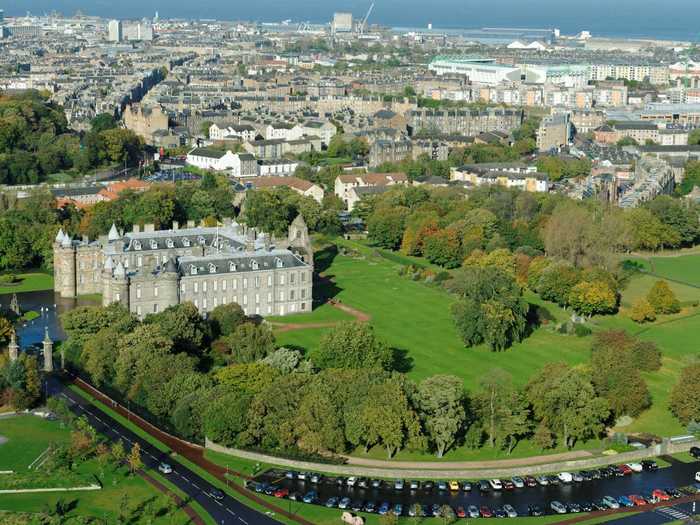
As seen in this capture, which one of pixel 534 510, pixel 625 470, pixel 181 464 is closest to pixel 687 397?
pixel 625 470

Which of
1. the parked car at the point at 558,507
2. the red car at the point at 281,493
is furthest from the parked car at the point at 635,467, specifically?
the red car at the point at 281,493

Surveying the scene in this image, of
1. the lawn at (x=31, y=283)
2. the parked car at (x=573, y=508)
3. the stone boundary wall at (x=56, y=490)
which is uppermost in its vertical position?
the parked car at (x=573, y=508)

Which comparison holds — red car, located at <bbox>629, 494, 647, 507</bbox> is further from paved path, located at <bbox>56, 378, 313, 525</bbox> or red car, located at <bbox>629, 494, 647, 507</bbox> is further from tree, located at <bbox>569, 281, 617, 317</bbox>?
tree, located at <bbox>569, 281, 617, 317</bbox>

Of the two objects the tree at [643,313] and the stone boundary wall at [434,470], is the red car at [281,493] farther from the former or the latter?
the tree at [643,313]

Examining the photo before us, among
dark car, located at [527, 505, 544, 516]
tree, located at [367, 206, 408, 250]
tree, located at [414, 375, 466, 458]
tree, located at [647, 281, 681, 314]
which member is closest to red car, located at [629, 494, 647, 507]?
dark car, located at [527, 505, 544, 516]

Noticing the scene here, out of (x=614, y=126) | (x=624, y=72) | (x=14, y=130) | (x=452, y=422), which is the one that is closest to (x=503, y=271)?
(x=452, y=422)

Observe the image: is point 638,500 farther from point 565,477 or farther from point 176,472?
point 176,472
